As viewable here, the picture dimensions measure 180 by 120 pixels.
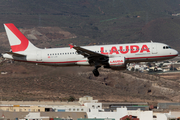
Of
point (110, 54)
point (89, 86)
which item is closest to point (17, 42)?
point (110, 54)

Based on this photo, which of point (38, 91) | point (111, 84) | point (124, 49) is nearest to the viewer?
point (124, 49)

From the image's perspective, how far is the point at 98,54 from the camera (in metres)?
57.6

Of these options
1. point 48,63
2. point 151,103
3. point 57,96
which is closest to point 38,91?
point 57,96

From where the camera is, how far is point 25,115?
8788 cm

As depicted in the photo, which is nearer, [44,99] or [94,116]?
[94,116]

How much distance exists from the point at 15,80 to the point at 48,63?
233 ft

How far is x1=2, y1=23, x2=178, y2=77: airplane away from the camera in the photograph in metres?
58.5

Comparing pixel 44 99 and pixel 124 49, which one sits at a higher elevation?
pixel 124 49

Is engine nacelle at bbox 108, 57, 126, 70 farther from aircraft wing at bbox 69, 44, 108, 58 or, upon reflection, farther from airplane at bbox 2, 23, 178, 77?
aircraft wing at bbox 69, 44, 108, 58

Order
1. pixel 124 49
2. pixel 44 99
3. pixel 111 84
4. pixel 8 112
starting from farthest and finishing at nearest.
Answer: pixel 111 84 < pixel 44 99 < pixel 8 112 < pixel 124 49

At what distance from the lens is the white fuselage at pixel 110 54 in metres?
58.7

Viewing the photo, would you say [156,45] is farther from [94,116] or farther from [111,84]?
[111,84]

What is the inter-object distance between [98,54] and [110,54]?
2.40 m

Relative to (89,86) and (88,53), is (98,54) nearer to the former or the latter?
(88,53)
